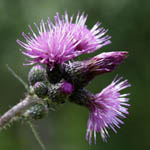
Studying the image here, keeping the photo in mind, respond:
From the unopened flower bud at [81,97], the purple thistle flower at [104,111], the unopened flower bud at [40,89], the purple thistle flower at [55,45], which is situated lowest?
the purple thistle flower at [104,111]

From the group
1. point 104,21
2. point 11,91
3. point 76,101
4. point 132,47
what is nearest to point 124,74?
point 132,47

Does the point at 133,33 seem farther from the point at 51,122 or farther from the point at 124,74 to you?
the point at 51,122

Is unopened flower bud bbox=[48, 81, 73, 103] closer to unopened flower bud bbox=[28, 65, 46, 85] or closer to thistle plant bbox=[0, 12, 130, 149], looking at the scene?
thistle plant bbox=[0, 12, 130, 149]

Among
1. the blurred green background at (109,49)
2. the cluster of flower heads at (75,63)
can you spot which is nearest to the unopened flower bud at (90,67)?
the cluster of flower heads at (75,63)

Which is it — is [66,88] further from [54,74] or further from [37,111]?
[37,111]

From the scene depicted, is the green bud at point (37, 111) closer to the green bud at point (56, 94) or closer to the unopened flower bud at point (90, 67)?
the green bud at point (56, 94)

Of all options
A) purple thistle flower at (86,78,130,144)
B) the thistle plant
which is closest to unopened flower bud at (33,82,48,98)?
the thistle plant
